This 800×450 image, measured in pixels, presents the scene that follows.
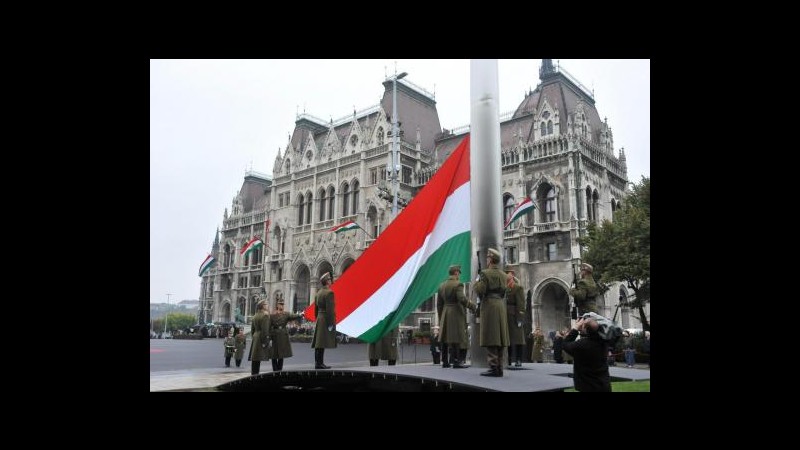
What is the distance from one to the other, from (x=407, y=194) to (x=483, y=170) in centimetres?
3456

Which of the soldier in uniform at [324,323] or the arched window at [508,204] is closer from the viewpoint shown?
the soldier in uniform at [324,323]

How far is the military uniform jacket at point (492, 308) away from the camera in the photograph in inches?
302

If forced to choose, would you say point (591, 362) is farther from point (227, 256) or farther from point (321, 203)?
point (227, 256)

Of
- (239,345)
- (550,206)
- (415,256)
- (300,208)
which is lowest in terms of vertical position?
(239,345)

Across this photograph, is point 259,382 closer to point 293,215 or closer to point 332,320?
point 332,320

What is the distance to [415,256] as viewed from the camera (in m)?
9.37

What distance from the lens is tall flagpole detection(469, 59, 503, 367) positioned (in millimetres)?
8984

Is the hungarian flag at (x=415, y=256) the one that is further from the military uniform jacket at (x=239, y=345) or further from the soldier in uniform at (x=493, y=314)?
the military uniform jacket at (x=239, y=345)

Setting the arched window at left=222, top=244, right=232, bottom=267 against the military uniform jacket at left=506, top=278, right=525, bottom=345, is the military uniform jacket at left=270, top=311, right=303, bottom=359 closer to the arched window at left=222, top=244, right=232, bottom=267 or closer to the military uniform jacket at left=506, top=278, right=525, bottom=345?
the military uniform jacket at left=506, top=278, right=525, bottom=345

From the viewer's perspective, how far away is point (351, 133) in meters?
48.4

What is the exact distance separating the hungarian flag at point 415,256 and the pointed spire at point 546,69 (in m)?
33.8

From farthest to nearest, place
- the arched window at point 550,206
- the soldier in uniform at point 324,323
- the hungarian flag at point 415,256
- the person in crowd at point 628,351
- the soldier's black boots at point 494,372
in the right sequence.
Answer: the arched window at point 550,206 → the person in crowd at point 628,351 → the soldier in uniform at point 324,323 → the hungarian flag at point 415,256 → the soldier's black boots at point 494,372

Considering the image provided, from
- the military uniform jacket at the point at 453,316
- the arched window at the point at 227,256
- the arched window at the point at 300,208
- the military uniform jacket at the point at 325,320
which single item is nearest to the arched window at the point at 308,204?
the arched window at the point at 300,208

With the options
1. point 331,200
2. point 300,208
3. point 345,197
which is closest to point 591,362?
point 345,197
